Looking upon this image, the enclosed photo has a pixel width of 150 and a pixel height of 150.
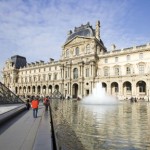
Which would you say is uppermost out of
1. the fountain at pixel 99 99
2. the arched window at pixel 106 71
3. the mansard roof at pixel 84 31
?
the mansard roof at pixel 84 31

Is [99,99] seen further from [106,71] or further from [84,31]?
[84,31]

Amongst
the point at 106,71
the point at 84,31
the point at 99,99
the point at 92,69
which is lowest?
the point at 99,99

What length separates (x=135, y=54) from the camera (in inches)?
2130

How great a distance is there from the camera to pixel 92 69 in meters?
60.0

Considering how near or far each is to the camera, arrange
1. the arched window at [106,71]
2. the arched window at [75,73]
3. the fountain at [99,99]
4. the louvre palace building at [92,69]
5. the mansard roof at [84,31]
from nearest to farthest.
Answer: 1. the fountain at [99,99]
2. the louvre palace building at [92,69]
3. the arched window at [106,71]
4. the mansard roof at [84,31]
5. the arched window at [75,73]

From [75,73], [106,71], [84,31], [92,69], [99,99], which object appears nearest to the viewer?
[99,99]

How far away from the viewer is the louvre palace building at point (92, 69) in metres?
52.8

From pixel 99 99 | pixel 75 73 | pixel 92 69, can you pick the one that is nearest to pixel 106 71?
pixel 92 69

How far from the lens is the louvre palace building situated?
52781 mm

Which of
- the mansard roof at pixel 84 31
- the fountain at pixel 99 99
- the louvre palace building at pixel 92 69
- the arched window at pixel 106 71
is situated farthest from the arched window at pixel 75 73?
the fountain at pixel 99 99

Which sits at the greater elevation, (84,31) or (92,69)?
(84,31)

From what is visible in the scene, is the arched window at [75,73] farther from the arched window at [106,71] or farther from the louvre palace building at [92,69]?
the arched window at [106,71]

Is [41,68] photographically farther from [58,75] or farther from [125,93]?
[125,93]

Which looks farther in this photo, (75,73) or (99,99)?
(75,73)
